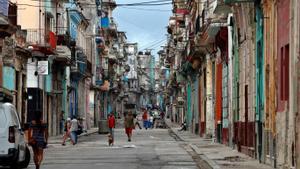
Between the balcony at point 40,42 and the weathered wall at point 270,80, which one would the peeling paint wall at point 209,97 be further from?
the weathered wall at point 270,80

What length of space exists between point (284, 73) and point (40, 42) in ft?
95.8

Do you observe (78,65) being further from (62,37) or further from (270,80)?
(270,80)

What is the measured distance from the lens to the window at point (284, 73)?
19953 millimetres

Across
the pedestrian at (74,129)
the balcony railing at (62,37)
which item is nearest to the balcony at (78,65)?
the balcony railing at (62,37)

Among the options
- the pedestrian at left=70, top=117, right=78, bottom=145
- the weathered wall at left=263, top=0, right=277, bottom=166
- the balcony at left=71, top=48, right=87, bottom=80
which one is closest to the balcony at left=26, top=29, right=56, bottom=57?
the pedestrian at left=70, top=117, right=78, bottom=145

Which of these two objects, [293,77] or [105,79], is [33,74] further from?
[105,79]

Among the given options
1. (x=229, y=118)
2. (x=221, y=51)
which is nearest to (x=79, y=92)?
(x=221, y=51)

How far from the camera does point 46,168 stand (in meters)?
23.3

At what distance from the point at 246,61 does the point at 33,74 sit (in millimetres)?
21231

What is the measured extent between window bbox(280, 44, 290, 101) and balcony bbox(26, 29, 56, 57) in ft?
88.0

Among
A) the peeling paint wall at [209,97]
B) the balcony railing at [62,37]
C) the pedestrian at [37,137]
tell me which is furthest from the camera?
the balcony railing at [62,37]

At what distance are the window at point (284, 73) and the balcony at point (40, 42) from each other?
2682 cm

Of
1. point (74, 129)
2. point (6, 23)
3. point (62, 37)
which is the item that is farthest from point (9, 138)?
point (62, 37)

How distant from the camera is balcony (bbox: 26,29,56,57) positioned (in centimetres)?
4625
